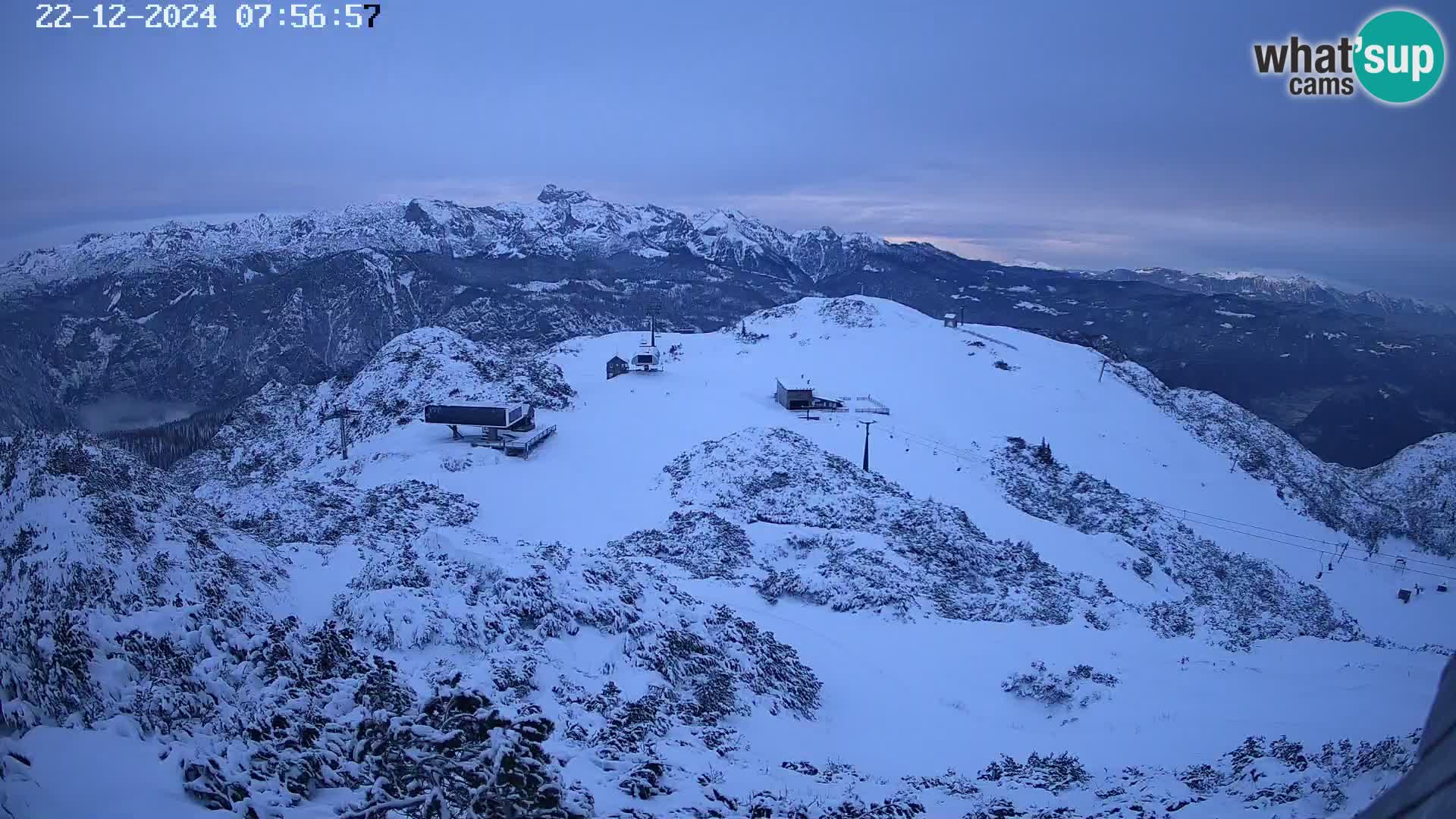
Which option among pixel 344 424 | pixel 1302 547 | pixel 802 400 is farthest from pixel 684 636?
pixel 1302 547

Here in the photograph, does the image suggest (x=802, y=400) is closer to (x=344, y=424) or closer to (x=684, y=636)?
(x=344, y=424)

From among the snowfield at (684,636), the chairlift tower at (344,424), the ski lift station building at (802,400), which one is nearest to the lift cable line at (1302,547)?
the snowfield at (684,636)

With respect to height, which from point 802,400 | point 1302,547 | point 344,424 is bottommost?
point 1302,547

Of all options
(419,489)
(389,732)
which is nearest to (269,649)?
(389,732)

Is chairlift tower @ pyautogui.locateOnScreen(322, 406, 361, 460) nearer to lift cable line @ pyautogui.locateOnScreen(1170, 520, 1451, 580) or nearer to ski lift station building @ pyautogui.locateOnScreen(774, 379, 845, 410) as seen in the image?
ski lift station building @ pyautogui.locateOnScreen(774, 379, 845, 410)

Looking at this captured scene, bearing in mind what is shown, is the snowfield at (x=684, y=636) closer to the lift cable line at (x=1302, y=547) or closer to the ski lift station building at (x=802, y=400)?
the lift cable line at (x=1302, y=547)

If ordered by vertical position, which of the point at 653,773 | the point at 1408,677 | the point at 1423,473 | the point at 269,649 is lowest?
the point at 1423,473

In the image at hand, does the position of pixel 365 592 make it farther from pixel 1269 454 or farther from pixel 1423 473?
pixel 1423 473

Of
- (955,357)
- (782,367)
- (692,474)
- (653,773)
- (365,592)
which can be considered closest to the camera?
(653,773)
